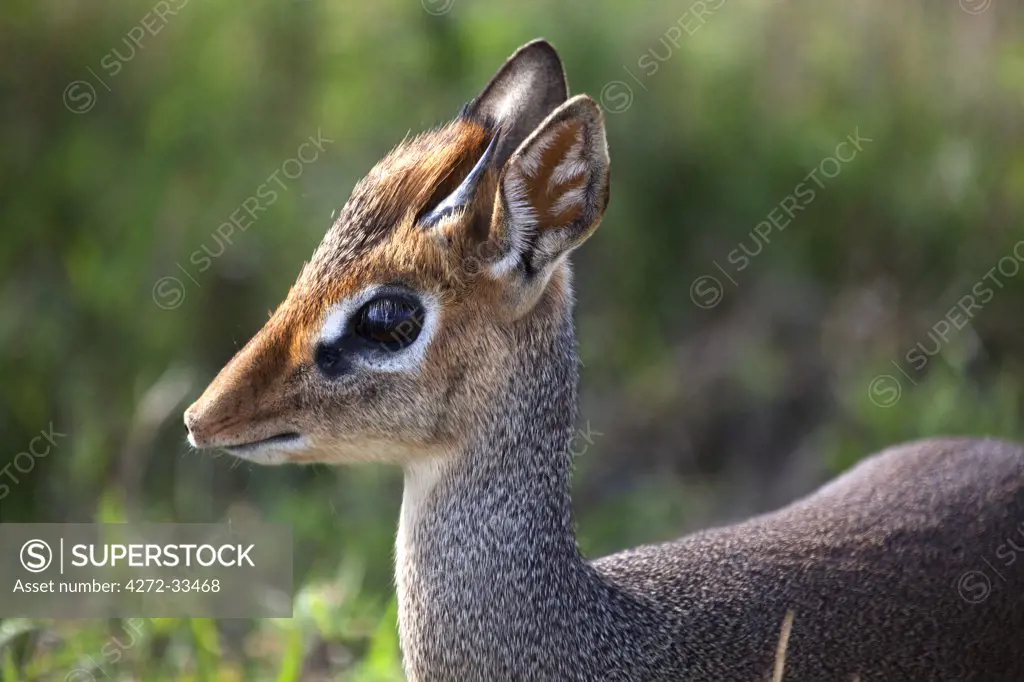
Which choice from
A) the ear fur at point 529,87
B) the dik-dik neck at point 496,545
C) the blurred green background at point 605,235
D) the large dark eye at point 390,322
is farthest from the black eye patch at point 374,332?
the blurred green background at point 605,235

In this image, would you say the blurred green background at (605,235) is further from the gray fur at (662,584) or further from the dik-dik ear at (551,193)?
the dik-dik ear at (551,193)

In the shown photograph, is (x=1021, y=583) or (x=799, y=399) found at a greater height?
(x=799, y=399)

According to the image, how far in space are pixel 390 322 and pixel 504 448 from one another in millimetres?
395

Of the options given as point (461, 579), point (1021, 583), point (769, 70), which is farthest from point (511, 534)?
point (769, 70)

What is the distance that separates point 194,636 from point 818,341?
364 centimetres

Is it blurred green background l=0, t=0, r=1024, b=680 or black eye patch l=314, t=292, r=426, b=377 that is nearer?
black eye patch l=314, t=292, r=426, b=377

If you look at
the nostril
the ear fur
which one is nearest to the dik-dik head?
the nostril

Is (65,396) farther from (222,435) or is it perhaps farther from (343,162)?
(222,435)

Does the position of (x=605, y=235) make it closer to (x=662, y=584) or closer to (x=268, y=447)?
(x=662, y=584)

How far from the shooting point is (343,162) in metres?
6.43

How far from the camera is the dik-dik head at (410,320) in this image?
318 cm

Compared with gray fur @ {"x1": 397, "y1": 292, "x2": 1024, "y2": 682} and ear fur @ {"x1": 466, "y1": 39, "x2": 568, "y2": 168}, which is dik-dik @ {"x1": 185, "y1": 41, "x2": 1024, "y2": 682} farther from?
ear fur @ {"x1": 466, "y1": 39, "x2": 568, "y2": 168}

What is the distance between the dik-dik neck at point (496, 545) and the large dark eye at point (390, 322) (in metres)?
0.26

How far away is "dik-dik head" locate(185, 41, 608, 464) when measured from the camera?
10.4 feet
